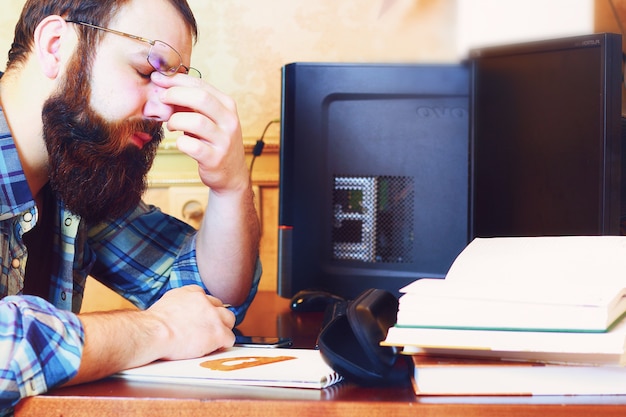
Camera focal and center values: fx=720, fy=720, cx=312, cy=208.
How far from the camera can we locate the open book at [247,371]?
1.85 feet

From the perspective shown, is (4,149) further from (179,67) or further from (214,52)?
(214,52)

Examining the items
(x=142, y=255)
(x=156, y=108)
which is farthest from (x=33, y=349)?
(x=142, y=255)

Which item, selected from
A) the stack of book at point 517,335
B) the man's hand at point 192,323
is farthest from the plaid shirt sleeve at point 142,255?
the stack of book at point 517,335

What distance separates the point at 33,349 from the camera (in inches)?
22.0

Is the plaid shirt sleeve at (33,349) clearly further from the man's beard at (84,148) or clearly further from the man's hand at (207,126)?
the man's beard at (84,148)

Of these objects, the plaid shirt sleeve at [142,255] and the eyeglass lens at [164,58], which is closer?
the eyeglass lens at [164,58]

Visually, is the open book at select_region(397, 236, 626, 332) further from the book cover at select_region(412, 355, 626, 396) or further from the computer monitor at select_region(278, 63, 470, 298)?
the computer monitor at select_region(278, 63, 470, 298)

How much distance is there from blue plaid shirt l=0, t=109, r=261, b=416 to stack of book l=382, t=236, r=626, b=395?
272mm

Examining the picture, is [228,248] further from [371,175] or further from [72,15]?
[72,15]

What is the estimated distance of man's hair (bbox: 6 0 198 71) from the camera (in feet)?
3.40

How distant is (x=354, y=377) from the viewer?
0.56 meters

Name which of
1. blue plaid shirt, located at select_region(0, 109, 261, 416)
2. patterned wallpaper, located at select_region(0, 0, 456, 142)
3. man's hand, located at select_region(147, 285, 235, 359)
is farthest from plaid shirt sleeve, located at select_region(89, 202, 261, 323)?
patterned wallpaper, located at select_region(0, 0, 456, 142)

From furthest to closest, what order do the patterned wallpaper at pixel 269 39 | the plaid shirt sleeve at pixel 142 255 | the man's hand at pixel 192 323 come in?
the patterned wallpaper at pixel 269 39
the plaid shirt sleeve at pixel 142 255
the man's hand at pixel 192 323

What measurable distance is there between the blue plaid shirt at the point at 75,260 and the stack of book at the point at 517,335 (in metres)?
0.27
